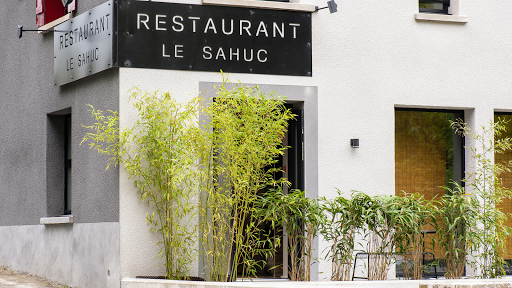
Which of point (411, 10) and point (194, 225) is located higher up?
point (411, 10)

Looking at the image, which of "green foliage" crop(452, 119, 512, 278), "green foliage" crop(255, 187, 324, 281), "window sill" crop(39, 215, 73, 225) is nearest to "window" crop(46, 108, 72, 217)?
"window sill" crop(39, 215, 73, 225)

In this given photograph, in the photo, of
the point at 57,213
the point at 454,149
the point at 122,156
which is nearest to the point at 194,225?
the point at 122,156

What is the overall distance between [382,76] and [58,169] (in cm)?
477

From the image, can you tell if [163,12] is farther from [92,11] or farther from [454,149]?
[454,149]

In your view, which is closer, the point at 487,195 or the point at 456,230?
the point at 456,230

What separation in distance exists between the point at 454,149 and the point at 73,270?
544cm

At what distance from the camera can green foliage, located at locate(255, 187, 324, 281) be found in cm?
789

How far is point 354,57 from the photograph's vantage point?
29.6ft

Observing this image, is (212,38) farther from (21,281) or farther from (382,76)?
(21,281)

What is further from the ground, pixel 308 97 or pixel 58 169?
pixel 308 97

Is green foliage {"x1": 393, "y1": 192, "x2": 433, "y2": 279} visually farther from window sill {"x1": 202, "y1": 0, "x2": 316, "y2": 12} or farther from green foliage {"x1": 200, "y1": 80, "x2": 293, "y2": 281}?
window sill {"x1": 202, "y1": 0, "x2": 316, "y2": 12}

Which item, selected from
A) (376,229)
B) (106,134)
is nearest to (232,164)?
(106,134)

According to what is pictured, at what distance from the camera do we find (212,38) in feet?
27.6

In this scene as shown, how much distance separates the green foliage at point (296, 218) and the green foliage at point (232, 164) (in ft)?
0.80
